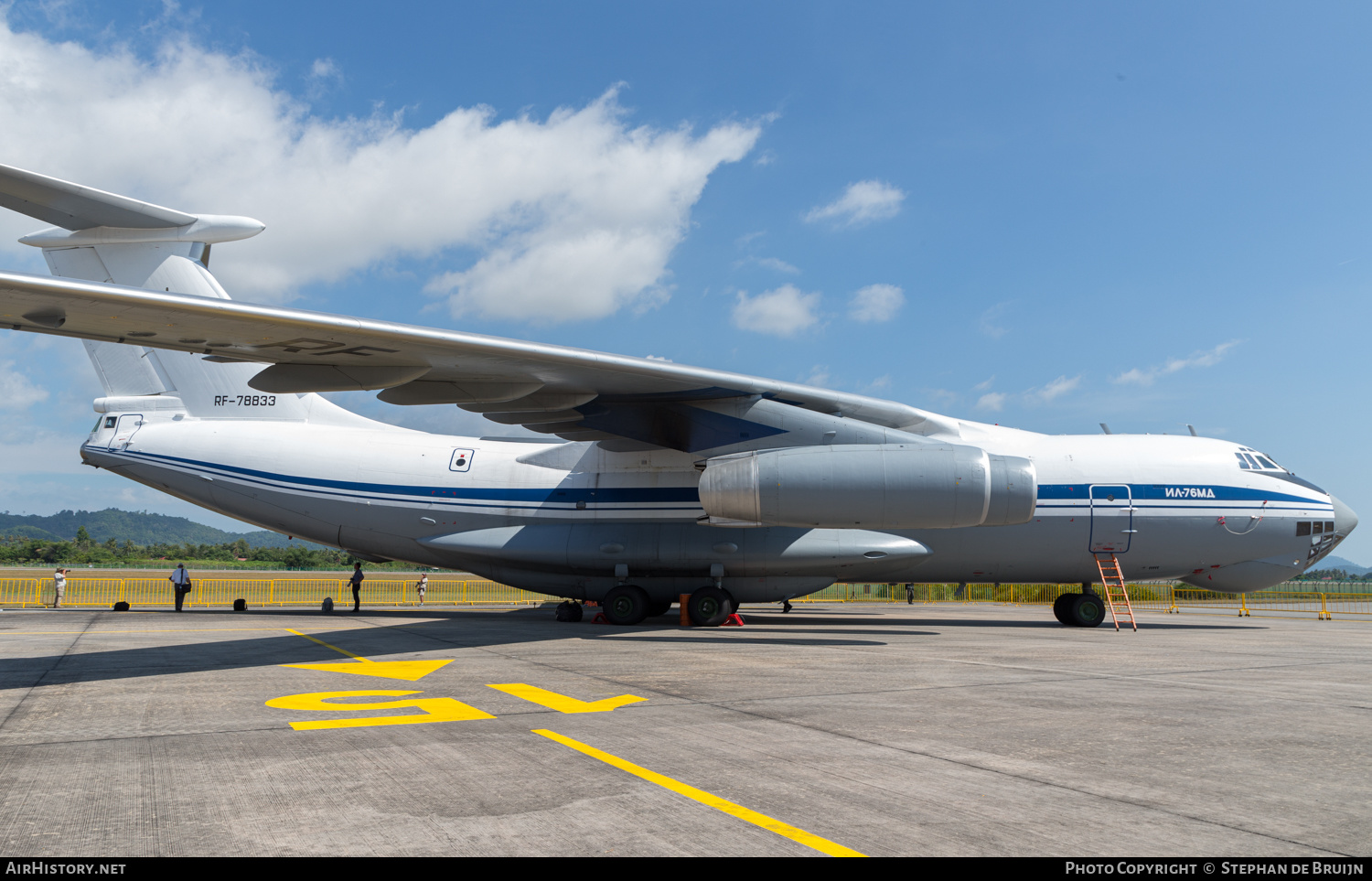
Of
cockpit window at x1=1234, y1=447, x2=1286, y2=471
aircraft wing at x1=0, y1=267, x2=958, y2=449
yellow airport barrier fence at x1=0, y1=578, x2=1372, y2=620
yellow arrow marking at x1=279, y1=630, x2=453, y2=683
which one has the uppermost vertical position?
aircraft wing at x1=0, y1=267, x2=958, y2=449

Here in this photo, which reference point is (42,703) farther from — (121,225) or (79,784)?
Result: (121,225)

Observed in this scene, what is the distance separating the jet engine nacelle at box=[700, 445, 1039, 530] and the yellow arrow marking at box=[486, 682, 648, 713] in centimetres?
528

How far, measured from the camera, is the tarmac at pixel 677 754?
3.23 m

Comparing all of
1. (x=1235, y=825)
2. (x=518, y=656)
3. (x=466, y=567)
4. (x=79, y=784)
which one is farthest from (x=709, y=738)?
(x=466, y=567)

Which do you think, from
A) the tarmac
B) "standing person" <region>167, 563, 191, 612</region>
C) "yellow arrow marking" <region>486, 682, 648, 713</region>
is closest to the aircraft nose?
the tarmac

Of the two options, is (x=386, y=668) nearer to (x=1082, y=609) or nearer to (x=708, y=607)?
(x=708, y=607)

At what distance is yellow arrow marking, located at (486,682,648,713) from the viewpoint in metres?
6.14

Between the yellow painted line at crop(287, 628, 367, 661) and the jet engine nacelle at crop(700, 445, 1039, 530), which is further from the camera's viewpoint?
the jet engine nacelle at crop(700, 445, 1039, 530)

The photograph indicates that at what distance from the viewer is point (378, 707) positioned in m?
6.25

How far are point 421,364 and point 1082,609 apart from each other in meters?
12.8

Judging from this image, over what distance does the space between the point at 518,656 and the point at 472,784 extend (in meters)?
5.53

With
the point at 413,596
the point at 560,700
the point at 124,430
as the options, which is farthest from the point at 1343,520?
the point at 413,596

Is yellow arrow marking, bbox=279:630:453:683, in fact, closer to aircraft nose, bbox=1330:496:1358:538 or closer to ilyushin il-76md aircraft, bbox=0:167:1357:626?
ilyushin il-76md aircraft, bbox=0:167:1357:626

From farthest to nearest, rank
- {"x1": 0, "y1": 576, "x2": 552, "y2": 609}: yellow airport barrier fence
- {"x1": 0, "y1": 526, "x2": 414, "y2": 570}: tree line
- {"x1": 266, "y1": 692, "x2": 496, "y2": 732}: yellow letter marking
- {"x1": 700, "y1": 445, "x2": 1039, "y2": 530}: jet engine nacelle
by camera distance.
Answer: {"x1": 0, "y1": 526, "x2": 414, "y2": 570}: tree line → {"x1": 0, "y1": 576, "x2": 552, "y2": 609}: yellow airport barrier fence → {"x1": 700, "y1": 445, "x2": 1039, "y2": 530}: jet engine nacelle → {"x1": 266, "y1": 692, "x2": 496, "y2": 732}: yellow letter marking
